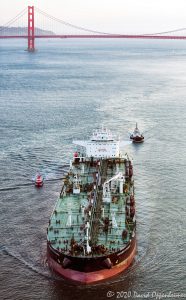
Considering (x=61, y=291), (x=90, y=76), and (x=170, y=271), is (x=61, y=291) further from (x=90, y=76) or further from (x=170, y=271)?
(x=90, y=76)

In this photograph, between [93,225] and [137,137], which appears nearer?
[93,225]

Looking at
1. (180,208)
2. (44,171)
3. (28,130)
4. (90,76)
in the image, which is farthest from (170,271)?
(90,76)

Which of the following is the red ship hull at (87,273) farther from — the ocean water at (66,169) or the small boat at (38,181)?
→ the small boat at (38,181)

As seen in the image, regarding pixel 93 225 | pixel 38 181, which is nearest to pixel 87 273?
pixel 93 225

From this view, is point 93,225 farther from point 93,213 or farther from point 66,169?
point 66,169

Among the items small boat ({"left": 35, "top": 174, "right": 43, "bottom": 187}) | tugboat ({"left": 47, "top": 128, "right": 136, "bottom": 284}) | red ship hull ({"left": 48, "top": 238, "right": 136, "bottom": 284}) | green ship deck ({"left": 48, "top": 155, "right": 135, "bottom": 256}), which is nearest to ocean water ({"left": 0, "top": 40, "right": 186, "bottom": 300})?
red ship hull ({"left": 48, "top": 238, "right": 136, "bottom": 284})

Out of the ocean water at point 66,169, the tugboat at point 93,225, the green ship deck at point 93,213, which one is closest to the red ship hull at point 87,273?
the tugboat at point 93,225

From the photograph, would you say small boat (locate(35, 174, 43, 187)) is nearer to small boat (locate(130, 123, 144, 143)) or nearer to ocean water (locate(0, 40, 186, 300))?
ocean water (locate(0, 40, 186, 300))
